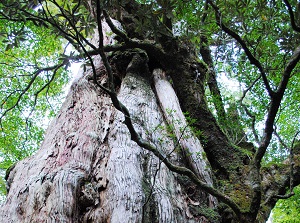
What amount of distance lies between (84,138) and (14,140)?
5.67 meters

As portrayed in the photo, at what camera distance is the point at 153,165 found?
10.3 ft

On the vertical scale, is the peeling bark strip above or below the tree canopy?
below

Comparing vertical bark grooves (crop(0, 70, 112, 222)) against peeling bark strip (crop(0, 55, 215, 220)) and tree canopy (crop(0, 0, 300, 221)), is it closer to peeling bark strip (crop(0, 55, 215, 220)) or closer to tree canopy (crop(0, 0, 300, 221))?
peeling bark strip (crop(0, 55, 215, 220))

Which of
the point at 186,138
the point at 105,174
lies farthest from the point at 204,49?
the point at 105,174

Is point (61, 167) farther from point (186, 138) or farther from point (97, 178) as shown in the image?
point (186, 138)

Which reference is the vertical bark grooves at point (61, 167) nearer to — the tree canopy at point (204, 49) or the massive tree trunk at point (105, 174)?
the massive tree trunk at point (105, 174)

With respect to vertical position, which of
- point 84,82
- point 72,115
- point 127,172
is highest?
point 84,82

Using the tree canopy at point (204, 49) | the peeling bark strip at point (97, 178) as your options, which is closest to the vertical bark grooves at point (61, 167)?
the peeling bark strip at point (97, 178)

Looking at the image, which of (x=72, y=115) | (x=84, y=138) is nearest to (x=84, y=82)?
(x=72, y=115)

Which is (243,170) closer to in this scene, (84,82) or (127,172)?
(127,172)

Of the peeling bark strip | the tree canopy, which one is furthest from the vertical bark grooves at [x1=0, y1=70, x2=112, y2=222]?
the tree canopy

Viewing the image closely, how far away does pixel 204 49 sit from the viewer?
7.22 m

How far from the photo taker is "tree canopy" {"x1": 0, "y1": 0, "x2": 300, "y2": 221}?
9.26ft

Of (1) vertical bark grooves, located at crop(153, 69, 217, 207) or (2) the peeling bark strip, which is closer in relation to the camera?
(2) the peeling bark strip
